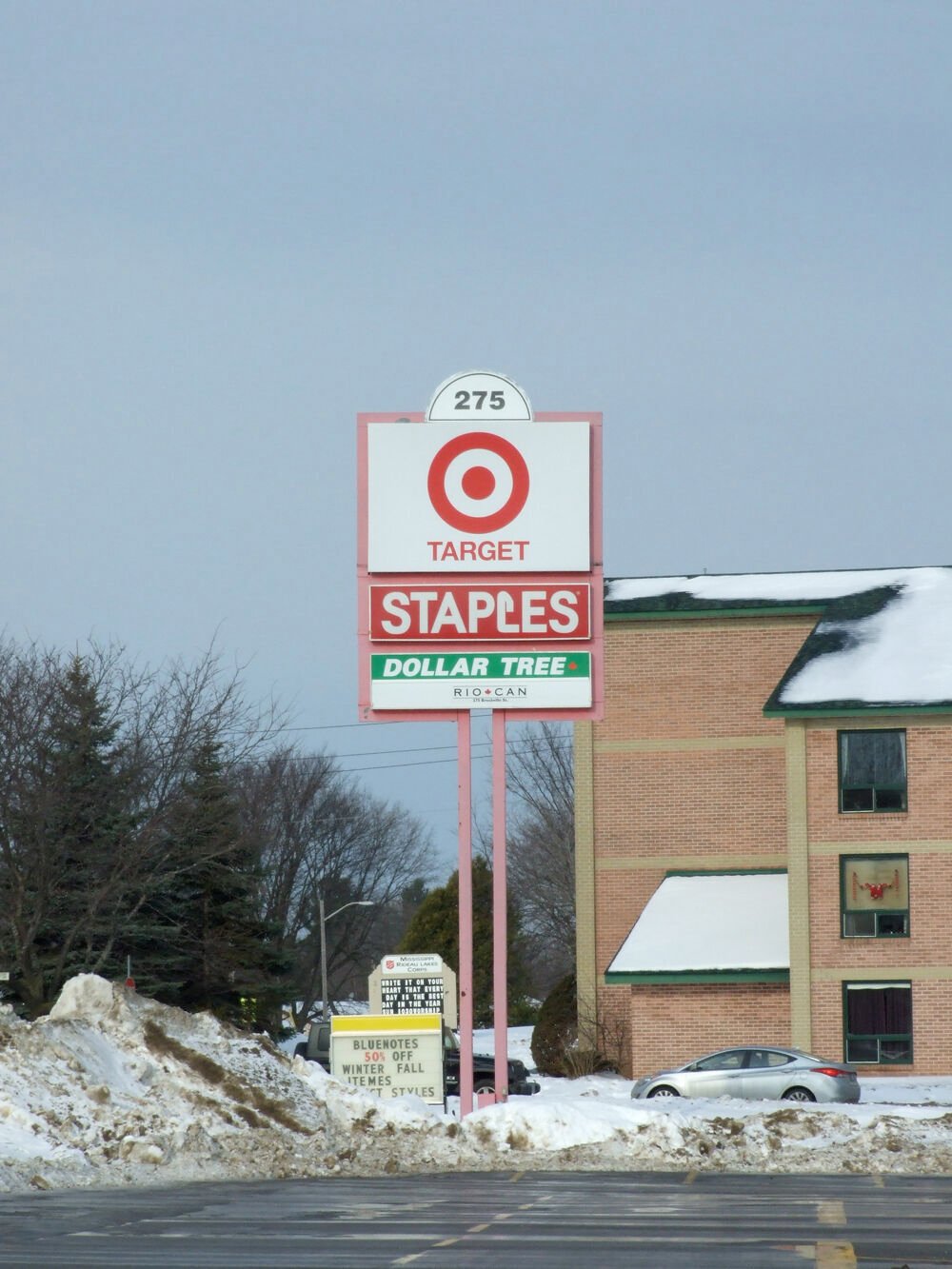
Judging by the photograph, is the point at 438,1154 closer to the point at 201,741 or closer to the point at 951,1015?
the point at 951,1015

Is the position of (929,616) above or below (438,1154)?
above

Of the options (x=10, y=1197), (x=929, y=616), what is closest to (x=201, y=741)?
(x=929, y=616)

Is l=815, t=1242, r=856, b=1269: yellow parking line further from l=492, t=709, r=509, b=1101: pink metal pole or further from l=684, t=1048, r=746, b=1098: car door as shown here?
l=684, t=1048, r=746, b=1098: car door

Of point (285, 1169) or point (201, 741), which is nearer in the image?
point (285, 1169)

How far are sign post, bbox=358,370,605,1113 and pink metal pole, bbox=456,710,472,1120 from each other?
0.15 feet

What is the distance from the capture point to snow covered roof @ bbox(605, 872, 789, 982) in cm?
4028

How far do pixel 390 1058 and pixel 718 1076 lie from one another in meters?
8.55

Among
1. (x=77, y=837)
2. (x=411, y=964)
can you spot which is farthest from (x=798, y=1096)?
(x=77, y=837)

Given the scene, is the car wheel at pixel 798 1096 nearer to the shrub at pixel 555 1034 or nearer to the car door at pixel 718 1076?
the car door at pixel 718 1076

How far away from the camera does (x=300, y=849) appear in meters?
81.4

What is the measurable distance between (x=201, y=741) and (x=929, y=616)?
19.1 meters

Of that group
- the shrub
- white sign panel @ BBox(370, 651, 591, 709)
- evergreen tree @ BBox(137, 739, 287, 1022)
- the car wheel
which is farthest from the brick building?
white sign panel @ BBox(370, 651, 591, 709)

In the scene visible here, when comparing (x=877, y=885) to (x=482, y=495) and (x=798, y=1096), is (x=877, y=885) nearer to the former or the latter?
(x=798, y=1096)

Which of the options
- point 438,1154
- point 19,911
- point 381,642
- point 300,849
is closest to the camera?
point 438,1154
